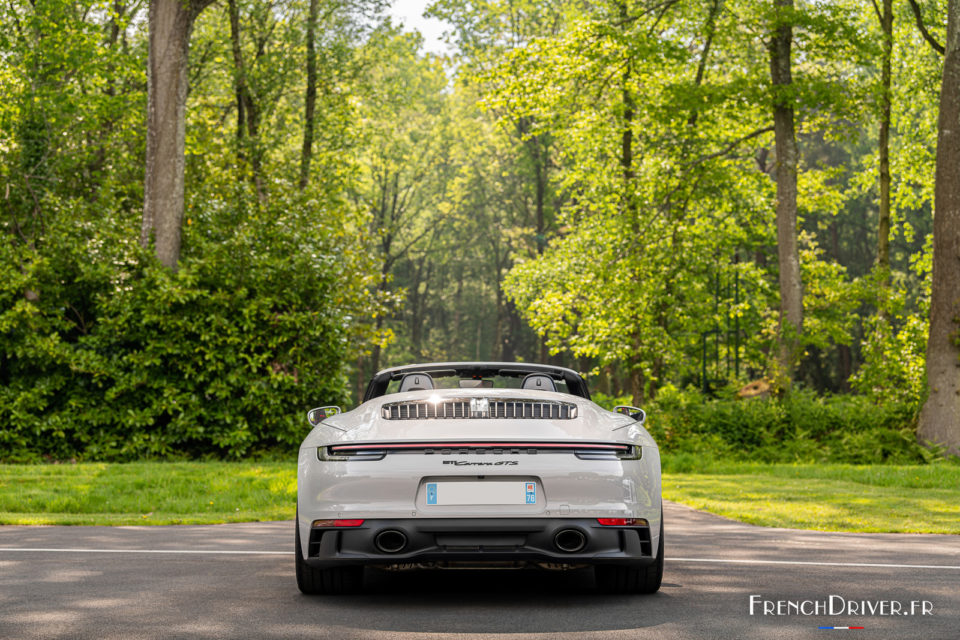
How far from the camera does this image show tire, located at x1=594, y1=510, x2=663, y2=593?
5820mm

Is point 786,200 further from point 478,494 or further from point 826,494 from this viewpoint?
point 478,494

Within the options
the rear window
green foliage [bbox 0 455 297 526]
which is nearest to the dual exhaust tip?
the rear window

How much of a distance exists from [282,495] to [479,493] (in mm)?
8458

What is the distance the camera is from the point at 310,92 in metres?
31.1

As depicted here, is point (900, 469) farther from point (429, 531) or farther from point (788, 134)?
point (429, 531)

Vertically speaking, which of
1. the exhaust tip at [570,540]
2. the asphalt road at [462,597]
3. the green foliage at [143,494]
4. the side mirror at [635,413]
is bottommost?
the green foliage at [143,494]

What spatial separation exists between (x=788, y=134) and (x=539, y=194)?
29102 mm

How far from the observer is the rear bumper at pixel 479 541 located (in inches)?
208

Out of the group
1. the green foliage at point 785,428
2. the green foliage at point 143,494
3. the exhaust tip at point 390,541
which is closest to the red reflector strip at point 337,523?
the exhaust tip at point 390,541

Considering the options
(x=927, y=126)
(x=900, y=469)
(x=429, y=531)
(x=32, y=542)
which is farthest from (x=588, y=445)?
(x=927, y=126)

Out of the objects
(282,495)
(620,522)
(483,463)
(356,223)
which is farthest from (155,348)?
(620,522)

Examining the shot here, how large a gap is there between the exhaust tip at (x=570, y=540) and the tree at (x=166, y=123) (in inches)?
584

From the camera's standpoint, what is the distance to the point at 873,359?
21672 mm

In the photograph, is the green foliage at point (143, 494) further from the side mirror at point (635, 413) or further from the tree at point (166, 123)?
the side mirror at point (635, 413)
